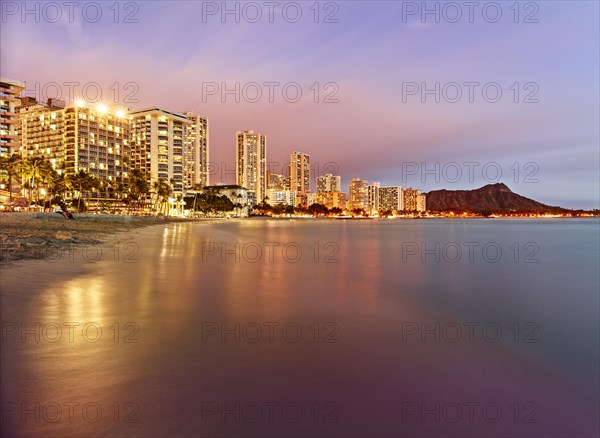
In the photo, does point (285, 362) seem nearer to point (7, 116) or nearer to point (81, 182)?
point (81, 182)

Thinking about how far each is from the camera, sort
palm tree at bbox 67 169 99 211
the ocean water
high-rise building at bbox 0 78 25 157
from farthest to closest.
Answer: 1. high-rise building at bbox 0 78 25 157
2. palm tree at bbox 67 169 99 211
3. the ocean water

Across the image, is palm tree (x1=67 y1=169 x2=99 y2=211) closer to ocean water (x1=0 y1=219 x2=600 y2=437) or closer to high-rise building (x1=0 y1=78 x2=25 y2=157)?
high-rise building (x1=0 y1=78 x2=25 y2=157)

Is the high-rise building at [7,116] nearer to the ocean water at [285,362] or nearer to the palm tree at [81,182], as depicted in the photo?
the palm tree at [81,182]

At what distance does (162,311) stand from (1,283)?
22.9 ft

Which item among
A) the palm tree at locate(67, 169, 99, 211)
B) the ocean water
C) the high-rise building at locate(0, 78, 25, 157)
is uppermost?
the high-rise building at locate(0, 78, 25, 157)

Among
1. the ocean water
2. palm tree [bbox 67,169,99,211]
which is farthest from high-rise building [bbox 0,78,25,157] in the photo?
the ocean water

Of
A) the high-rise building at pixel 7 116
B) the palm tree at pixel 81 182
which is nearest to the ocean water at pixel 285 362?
the palm tree at pixel 81 182

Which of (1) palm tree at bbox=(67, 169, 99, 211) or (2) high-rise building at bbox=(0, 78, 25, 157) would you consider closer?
(1) palm tree at bbox=(67, 169, 99, 211)

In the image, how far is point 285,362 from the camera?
26.9ft

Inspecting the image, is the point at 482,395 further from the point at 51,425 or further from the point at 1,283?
the point at 1,283

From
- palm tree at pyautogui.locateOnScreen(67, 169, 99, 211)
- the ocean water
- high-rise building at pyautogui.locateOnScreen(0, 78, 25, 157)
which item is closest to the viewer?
the ocean water

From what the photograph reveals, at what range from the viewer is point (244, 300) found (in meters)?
14.8

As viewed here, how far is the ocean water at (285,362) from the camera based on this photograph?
5.89m

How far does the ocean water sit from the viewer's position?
589 cm
